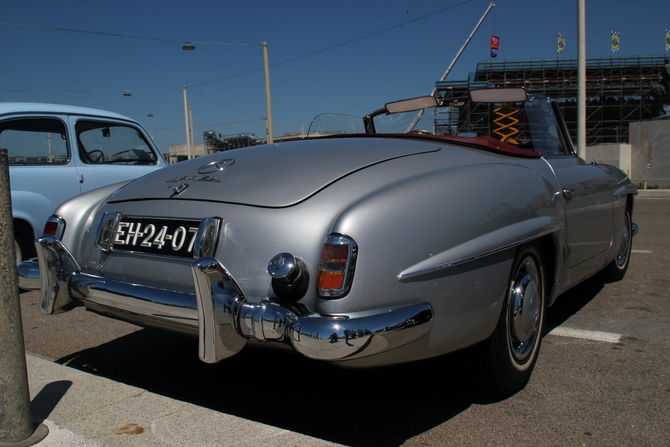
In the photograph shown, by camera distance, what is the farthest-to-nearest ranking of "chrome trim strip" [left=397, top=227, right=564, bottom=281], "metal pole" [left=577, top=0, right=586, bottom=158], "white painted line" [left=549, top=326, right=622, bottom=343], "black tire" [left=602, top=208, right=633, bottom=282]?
"metal pole" [left=577, top=0, right=586, bottom=158], "black tire" [left=602, top=208, right=633, bottom=282], "white painted line" [left=549, top=326, right=622, bottom=343], "chrome trim strip" [left=397, top=227, right=564, bottom=281]

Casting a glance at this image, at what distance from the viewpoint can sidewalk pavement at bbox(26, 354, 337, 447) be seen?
1.89 m

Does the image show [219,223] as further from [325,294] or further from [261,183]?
[325,294]

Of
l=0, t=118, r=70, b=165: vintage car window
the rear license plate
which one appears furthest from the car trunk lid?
l=0, t=118, r=70, b=165: vintage car window

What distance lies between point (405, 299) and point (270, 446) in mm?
664

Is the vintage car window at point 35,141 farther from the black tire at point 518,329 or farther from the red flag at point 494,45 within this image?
the red flag at point 494,45

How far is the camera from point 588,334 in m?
3.15

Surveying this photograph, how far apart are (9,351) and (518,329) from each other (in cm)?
194

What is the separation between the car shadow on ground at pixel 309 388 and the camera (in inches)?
84.6

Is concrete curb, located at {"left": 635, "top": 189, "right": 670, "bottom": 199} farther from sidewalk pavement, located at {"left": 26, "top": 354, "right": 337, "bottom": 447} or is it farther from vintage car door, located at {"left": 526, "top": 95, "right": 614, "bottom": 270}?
sidewalk pavement, located at {"left": 26, "top": 354, "right": 337, "bottom": 447}

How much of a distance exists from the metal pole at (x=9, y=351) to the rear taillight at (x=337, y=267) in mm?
1069

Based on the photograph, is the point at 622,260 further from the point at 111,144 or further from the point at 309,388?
the point at 111,144

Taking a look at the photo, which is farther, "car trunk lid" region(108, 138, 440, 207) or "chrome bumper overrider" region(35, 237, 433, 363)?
"car trunk lid" region(108, 138, 440, 207)

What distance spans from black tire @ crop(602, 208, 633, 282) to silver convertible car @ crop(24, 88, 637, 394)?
164 cm

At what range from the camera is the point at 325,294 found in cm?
172
